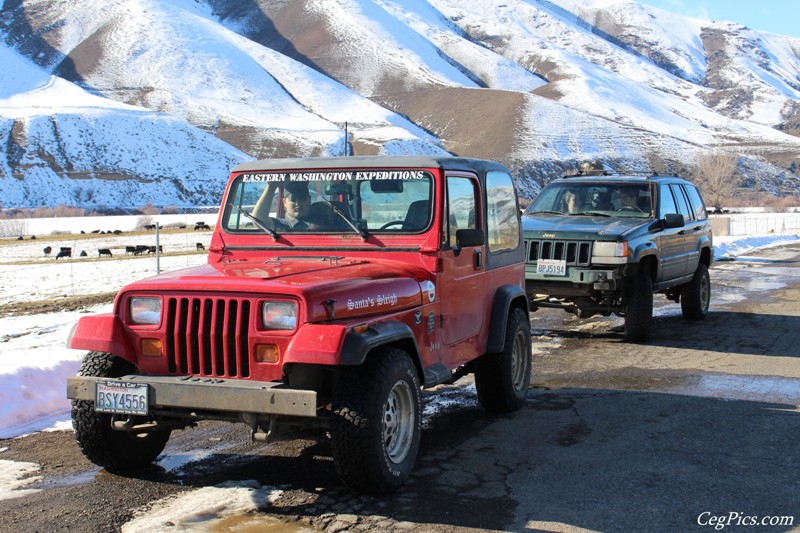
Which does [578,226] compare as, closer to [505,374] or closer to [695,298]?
[695,298]

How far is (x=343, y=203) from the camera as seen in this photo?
6438mm

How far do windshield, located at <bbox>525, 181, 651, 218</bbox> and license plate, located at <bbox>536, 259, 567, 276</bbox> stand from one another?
1.50 metres

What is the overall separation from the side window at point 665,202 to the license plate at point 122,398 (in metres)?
8.71

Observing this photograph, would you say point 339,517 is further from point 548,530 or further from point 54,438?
point 54,438

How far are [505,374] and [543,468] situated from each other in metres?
1.42

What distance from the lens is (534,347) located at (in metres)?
10.9

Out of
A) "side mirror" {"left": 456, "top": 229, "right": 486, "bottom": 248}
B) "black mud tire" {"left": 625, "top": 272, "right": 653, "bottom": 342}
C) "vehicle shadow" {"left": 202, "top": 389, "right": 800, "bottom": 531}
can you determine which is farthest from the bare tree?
"side mirror" {"left": 456, "top": 229, "right": 486, "bottom": 248}

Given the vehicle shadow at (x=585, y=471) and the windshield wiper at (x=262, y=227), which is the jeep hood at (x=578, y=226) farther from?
the windshield wiper at (x=262, y=227)

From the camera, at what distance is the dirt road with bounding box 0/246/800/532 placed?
4.98m

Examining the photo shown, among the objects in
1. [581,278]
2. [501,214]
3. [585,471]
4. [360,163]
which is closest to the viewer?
[585,471]

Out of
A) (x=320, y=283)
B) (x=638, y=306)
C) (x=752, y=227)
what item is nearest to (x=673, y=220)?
(x=638, y=306)

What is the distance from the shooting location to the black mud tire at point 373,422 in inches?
198

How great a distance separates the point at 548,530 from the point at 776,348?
22.9 ft

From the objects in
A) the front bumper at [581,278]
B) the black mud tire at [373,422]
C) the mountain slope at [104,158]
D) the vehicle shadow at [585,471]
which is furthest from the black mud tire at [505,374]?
the mountain slope at [104,158]
